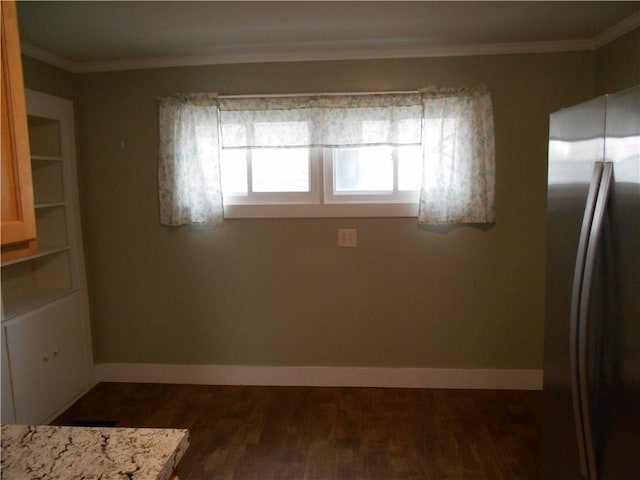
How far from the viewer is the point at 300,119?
3039 mm

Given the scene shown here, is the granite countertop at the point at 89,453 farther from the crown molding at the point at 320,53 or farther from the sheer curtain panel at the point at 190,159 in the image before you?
the crown molding at the point at 320,53

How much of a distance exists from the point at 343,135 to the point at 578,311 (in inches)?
77.7

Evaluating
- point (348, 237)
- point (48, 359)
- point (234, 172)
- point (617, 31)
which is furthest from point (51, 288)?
point (617, 31)

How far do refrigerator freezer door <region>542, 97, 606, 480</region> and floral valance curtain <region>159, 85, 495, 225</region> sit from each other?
1.23 metres

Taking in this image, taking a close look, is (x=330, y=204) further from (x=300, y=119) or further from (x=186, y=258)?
(x=186, y=258)

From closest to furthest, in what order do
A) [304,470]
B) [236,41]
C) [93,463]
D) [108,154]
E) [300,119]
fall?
[93,463], [304,470], [236,41], [300,119], [108,154]

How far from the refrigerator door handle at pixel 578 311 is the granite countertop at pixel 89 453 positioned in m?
1.19

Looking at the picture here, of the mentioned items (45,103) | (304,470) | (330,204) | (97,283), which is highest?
(45,103)

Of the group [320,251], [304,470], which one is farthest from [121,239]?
[304,470]

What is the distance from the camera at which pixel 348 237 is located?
315 cm

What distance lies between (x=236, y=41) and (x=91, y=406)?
8.58 feet

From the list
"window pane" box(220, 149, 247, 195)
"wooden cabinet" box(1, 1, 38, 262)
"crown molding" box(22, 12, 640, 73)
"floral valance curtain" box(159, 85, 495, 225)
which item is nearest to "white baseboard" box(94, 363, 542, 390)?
"floral valance curtain" box(159, 85, 495, 225)

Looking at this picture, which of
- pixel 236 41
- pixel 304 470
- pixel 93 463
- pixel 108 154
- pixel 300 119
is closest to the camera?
pixel 93 463

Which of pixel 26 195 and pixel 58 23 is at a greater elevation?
pixel 58 23
